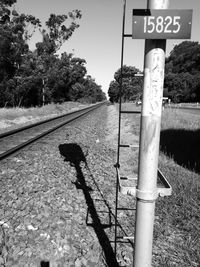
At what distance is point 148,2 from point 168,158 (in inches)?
254

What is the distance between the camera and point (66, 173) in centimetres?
622

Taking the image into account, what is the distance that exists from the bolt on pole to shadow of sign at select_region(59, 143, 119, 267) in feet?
3.94

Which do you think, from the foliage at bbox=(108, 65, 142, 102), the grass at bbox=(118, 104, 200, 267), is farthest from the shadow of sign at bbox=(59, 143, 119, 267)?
the foliage at bbox=(108, 65, 142, 102)

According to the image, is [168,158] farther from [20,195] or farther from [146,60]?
[146,60]

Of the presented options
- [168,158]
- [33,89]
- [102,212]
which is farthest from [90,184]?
[33,89]

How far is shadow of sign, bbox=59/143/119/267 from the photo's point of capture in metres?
3.38

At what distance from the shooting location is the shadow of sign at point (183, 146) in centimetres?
763

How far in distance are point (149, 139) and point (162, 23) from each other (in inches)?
35.9

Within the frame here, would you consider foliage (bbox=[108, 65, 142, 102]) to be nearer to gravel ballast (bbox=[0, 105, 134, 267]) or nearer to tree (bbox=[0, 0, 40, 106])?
gravel ballast (bbox=[0, 105, 134, 267])

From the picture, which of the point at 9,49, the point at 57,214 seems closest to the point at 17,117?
the point at 9,49

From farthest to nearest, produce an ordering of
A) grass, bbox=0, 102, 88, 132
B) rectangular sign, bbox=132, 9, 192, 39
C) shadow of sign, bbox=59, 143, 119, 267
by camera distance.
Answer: grass, bbox=0, 102, 88, 132
shadow of sign, bbox=59, 143, 119, 267
rectangular sign, bbox=132, 9, 192, 39

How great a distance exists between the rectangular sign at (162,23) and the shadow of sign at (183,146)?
487 centimetres

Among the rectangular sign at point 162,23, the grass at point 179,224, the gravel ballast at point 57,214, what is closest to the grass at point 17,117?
the gravel ballast at point 57,214

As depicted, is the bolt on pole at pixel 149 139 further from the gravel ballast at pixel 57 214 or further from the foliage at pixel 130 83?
the gravel ballast at pixel 57 214
